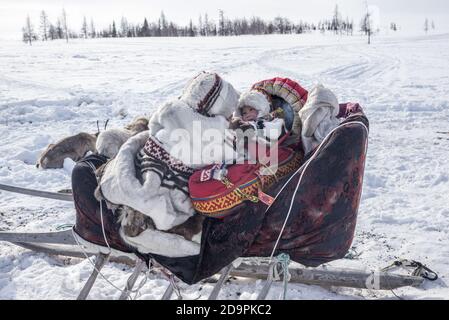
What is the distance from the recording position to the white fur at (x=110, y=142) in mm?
2764

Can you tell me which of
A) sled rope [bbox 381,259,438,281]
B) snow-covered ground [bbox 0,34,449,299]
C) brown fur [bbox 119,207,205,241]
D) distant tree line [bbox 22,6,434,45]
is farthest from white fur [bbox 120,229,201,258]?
distant tree line [bbox 22,6,434,45]

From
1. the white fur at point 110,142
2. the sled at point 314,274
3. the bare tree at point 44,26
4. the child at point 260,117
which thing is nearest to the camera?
the child at point 260,117

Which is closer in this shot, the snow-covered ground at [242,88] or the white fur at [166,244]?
the white fur at [166,244]

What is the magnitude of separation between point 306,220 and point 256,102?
748 mm

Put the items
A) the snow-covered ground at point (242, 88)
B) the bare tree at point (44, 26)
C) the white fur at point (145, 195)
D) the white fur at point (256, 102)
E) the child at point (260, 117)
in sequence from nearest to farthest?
1. the white fur at point (145, 195)
2. the child at point (260, 117)
3. the white fur at point (256, 102)
4. the snow-covered ground at point (242, 88)
5. the bare tree at point (44, 26)

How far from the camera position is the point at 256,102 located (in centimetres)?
263

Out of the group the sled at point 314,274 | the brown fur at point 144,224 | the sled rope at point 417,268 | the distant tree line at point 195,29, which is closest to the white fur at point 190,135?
the brown fur at point 144,224

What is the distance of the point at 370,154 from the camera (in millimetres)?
5801

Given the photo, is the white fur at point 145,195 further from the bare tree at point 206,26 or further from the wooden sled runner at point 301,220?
the bare tree at point 206,26

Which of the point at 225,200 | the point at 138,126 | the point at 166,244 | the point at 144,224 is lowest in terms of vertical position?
the point at 166,244

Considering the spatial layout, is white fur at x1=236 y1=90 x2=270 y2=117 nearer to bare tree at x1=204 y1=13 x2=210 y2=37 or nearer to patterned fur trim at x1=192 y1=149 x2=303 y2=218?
patterned fur trim at x1=192 y1=149 x2=303 y2=218

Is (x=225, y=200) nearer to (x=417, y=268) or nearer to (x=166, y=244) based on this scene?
(x=166, y=244)

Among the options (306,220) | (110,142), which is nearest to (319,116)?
(306,220)

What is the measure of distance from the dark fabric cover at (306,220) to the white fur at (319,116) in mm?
141
